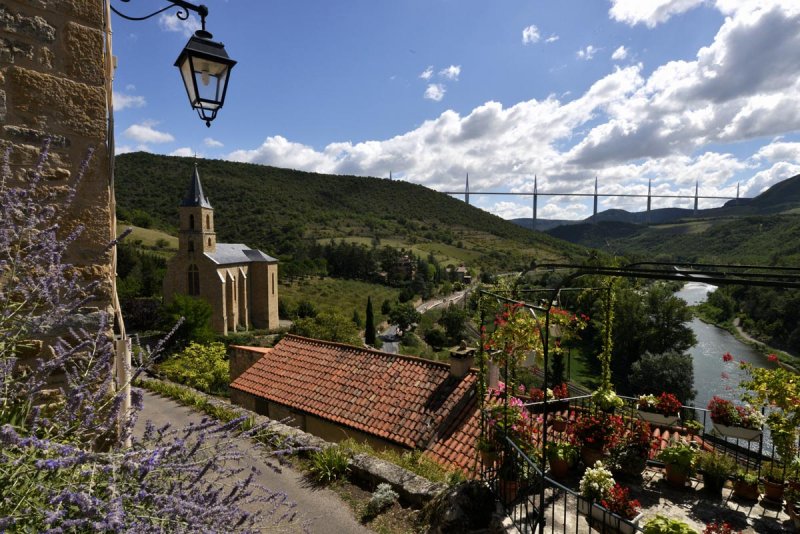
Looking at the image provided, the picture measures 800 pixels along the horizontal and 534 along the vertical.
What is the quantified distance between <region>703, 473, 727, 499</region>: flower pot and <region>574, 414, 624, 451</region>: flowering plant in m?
0.88

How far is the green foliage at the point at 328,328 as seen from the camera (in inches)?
1108

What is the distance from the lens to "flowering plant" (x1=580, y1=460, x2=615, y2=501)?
3.65 meters

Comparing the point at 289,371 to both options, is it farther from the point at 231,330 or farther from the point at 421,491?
the point at 231,330

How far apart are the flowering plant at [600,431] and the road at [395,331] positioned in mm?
15772

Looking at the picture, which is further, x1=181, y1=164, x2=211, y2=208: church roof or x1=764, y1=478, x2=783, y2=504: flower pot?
x1=181, y1=164, x2=211, y2=208: church roof

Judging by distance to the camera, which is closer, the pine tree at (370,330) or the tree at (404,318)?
the pine tree at (370,330)

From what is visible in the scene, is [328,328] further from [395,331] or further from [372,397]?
[372,397]

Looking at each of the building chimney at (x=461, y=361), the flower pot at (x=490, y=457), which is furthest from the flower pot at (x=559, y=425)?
the building chimney at (x=461, y=361)

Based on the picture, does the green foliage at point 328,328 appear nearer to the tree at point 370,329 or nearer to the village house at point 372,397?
the tree at point 370,329

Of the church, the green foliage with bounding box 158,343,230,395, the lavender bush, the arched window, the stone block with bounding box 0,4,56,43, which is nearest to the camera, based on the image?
the lavender bush

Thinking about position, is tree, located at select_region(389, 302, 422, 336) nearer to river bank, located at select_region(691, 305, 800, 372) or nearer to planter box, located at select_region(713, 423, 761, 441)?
river bank, located at select_region(691, 305, 800, 372)

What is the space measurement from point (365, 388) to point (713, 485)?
6365 mm

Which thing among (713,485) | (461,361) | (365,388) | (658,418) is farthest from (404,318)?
(713,485)

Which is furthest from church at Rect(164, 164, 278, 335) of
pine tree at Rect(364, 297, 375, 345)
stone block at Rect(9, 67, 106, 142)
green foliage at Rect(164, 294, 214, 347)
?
stone block at Rect(9, 67, 106, 142)
